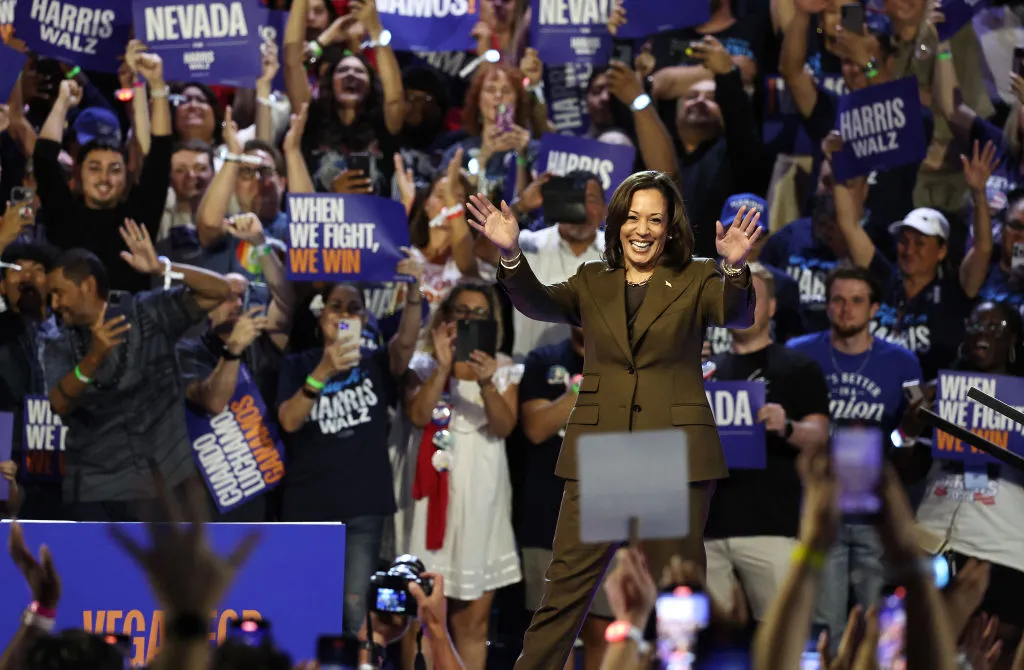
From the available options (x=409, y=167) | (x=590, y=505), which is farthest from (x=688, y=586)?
(x=409, y=167)

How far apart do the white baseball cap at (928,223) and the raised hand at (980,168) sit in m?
0.21

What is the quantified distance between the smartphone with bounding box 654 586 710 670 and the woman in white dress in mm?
2989

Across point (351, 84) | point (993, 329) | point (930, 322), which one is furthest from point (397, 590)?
point (351, 84)

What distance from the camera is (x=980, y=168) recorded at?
662 centimetres

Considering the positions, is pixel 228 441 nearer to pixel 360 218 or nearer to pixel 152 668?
pixel 360 218

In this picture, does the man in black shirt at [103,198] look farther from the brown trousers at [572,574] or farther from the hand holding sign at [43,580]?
the hand holding sign at [43,580]

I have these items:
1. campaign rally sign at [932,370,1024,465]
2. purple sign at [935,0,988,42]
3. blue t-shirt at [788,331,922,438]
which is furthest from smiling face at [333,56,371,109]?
campaign rally sign at [932,370,1024,465]

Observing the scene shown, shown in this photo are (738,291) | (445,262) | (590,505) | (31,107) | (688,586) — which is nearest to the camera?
(590,505)

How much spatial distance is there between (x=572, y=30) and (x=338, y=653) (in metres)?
4.51

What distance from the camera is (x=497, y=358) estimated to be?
6148 millimetres

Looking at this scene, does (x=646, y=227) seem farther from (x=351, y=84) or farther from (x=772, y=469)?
(x=351, y=84)

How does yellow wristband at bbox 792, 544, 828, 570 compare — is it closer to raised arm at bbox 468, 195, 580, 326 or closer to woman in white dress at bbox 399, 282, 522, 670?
raised arm at bbox 468, 195, 580, 326

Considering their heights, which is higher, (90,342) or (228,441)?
(90,342)

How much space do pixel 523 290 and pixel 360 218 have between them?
A: 2631 millimetres
